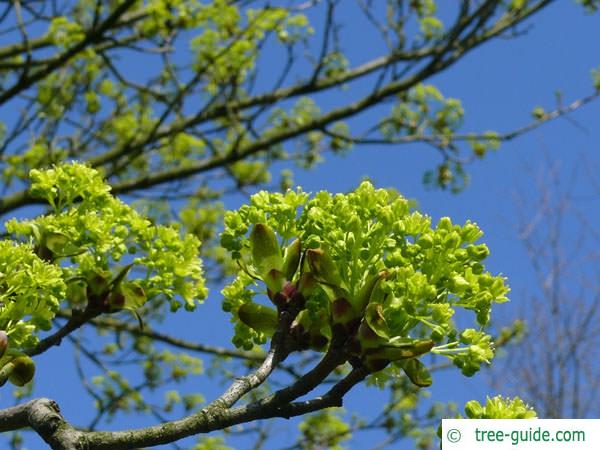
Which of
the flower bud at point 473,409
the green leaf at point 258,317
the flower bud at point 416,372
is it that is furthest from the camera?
the green leaf at point 258,317

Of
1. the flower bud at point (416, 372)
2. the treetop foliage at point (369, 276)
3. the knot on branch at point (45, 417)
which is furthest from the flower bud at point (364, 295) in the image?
the knot on branch at point (45, 417)

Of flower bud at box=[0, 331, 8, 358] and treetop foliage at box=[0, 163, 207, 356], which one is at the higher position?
treetop foliage at box=[0, 163, 207, 356]

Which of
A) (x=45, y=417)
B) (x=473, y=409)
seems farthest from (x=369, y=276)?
(x=45, y=417)

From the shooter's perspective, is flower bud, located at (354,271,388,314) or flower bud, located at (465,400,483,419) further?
flower bud, located at (354,271,388,314)

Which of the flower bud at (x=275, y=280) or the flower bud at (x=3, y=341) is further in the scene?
the flower bud at (x=275, y=280)

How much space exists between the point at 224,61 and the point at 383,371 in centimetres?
528

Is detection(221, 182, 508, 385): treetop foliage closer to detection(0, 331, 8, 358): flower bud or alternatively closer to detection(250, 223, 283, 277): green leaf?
detection(250, 223, 283, 277): green leaf

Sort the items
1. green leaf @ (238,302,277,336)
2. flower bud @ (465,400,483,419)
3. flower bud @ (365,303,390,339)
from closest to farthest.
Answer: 1. flower bud @ (465,400,483,419)
2. flower bud @ (365,303,390,339)
3. green leaf @ (238,302,277,336)

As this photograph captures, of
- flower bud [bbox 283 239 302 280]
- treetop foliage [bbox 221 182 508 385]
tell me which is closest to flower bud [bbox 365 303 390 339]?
treetop foliage [bbox 221 182 508 385]

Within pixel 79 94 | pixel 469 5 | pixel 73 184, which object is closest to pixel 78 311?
pixel 73 184

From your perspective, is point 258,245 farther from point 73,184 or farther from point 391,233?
point 73,184

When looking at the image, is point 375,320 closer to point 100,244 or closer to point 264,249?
point 264,249

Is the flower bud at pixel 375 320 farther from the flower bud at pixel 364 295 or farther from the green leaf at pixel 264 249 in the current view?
the green leaf at pixel 264 249

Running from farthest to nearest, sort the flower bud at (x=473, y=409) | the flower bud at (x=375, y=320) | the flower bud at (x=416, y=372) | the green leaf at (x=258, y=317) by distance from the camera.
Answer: the green leaf at (x=258, y=317) → the flower bud at (x=416, y=372) → the flower bud at (x=375, y=320) → the flower bud at (x=473, y=409)
